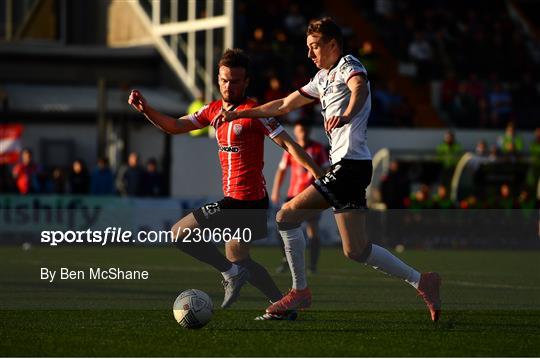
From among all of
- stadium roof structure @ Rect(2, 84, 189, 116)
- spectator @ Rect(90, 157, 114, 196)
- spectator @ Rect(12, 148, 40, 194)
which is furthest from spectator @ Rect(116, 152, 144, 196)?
stadium roof structure @ Rect(2, 84, 189, 116)

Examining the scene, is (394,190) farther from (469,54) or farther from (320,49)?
(320,49)

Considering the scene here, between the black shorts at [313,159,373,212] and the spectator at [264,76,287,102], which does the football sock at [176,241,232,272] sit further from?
the spectator at [264,76,287,102]

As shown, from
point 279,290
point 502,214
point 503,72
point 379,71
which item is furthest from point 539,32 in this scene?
point 279,290

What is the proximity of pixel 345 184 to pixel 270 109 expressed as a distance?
76 cm

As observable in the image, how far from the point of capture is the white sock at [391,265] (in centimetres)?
959

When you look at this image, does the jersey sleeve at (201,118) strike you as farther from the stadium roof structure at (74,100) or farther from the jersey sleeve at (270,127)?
the stadium roof structure at (74,100)

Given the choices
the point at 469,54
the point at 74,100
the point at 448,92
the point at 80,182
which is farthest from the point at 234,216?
the point at 469,54

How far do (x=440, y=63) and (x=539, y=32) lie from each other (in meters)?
4.89

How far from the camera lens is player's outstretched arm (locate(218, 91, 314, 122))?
31.0 ft

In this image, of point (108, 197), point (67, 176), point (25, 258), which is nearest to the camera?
point (25, 258)

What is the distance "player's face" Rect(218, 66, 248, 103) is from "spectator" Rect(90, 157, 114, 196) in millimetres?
13108

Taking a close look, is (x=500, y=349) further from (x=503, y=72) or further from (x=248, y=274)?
(x=503, y=72)

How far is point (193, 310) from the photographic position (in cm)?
937

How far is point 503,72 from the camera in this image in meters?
31.3
